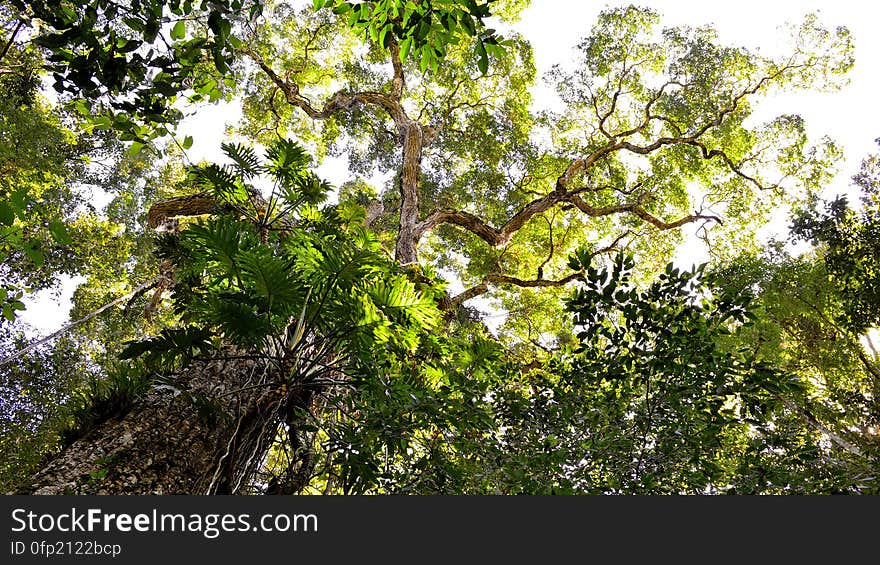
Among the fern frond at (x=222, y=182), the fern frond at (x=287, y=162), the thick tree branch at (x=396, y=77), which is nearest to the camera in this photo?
the fern frond at (x=222, y=182)

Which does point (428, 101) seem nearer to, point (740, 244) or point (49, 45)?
point (740, 244)

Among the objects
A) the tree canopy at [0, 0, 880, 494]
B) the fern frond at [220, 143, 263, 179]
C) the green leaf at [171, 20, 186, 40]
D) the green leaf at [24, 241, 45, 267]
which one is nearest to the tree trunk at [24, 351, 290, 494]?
the tree canopy at [0, 0, 880, 494]

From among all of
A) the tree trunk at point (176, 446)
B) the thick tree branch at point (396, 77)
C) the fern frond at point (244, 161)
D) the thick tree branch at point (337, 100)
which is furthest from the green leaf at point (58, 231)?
the thick tree branch at point (396, 77)

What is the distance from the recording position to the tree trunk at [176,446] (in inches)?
109

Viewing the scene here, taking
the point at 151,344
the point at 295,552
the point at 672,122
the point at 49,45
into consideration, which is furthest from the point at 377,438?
the point at 672,122

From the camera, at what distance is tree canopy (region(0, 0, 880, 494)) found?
228cm

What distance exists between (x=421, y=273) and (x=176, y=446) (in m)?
2.43

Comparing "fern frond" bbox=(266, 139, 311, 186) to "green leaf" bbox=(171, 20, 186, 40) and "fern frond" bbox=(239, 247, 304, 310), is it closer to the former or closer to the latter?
"fern frond" bbox=(239, 247, 304, 310)

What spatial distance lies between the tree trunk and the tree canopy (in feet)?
0.06

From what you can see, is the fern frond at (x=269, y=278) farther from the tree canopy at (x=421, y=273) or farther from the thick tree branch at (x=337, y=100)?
the thick tree branch at (x=337, y=100)

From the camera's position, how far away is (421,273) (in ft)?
15.5

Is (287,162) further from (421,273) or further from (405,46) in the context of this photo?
(405,46)

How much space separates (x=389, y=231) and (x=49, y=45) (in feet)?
29.8

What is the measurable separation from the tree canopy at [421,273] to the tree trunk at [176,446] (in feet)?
0.06
